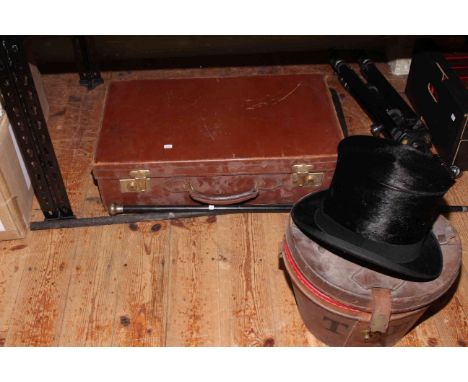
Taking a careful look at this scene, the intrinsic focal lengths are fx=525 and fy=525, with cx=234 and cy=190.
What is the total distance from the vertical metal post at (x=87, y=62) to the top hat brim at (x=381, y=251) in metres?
1.79

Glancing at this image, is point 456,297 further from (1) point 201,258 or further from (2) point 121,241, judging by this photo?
(2) point 121,241

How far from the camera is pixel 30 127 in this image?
6.26 feet

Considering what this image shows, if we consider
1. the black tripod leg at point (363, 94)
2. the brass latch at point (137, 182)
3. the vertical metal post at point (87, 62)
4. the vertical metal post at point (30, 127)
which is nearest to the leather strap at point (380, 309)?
the brass latch at point (137, 182)

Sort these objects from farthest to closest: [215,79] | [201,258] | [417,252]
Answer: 1. [215,79]
2. [201,258]
3. [417,252]

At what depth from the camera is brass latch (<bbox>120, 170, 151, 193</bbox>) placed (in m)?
2.06

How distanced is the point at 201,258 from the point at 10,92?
0.93 meters

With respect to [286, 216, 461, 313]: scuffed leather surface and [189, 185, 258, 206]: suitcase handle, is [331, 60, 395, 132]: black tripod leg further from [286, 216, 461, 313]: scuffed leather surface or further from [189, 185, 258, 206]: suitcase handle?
[286, 216, 461, 313]: scuffed leather surface

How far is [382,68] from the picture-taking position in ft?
10.00

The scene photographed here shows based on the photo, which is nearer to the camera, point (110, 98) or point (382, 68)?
point (110, 98)

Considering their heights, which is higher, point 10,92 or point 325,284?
point 10,92

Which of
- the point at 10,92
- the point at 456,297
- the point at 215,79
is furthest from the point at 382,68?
the point at 10,92

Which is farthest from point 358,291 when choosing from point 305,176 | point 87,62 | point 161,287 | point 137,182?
point 87,62

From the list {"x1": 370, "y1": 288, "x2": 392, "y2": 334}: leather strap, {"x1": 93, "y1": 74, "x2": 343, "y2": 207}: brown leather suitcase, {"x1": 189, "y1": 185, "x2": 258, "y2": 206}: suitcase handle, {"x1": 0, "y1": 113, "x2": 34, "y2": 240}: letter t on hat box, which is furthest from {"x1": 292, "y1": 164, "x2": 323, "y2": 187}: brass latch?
{"x1": 0, "y1": 113, "x2": 34, "y2": 240}: letter t on hat box

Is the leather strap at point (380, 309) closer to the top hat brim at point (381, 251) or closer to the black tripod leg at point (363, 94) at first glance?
the top hat brim at point (381, 251)
